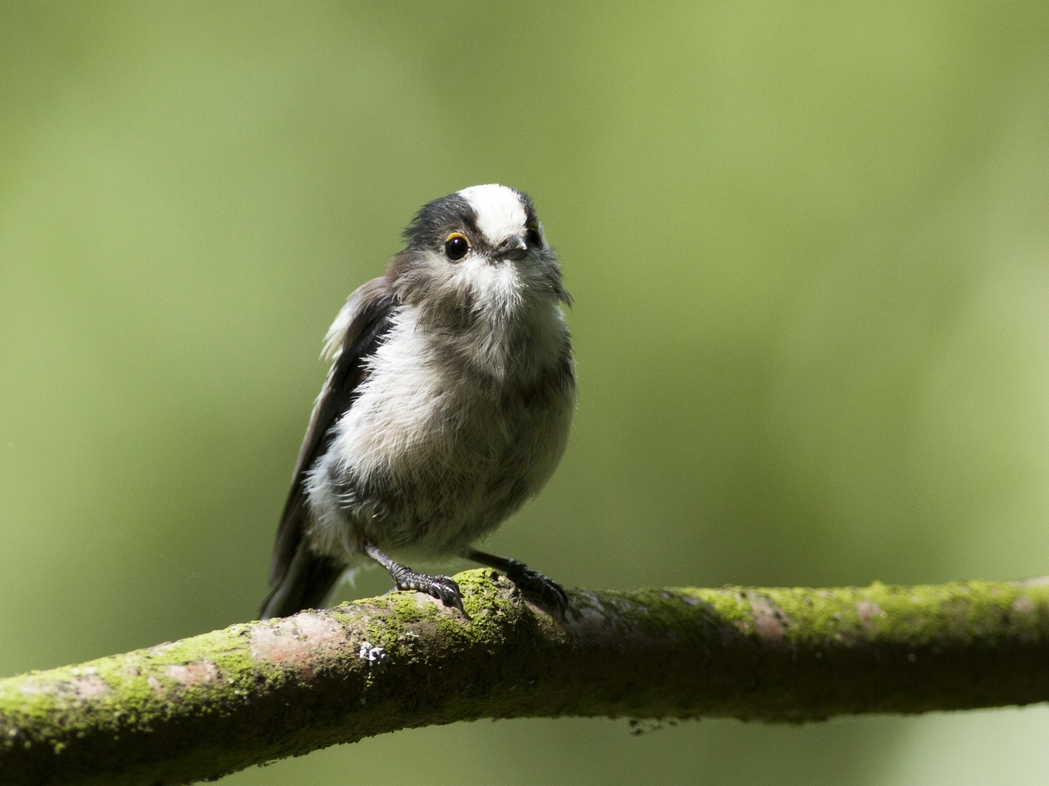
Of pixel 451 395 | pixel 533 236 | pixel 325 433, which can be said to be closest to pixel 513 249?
pixel 533 236

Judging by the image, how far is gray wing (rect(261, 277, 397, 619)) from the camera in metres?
3.15

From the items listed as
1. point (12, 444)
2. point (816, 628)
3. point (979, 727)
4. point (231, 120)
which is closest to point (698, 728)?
point (979, 727)

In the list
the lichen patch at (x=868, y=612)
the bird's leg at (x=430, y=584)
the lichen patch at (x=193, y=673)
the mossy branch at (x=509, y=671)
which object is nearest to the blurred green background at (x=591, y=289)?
the mossy branch at (x=509, y=671)

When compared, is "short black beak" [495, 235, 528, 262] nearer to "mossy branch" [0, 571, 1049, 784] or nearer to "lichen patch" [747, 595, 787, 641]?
"mossy branch" [0, 571, 1049, 784]

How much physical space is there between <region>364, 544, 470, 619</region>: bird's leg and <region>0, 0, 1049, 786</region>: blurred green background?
7.90ft

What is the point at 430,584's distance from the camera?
2.30m

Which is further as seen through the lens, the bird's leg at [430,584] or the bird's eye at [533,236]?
the bird's eye at [533,236]

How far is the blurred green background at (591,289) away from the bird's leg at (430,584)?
2409mm

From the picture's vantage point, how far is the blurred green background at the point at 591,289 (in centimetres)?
489

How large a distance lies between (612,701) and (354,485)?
1.07 metres

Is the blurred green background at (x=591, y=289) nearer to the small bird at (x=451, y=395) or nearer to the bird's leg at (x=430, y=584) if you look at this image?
the small bird at (x=451, y=395)

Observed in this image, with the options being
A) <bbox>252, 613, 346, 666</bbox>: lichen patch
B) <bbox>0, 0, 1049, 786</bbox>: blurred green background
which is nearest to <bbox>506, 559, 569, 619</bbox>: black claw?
<bbox>252, 613, 346, 666</bbox>: lichen patch

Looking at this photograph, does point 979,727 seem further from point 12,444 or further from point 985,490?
point 12,444

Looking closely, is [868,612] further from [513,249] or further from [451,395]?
[513,249]
